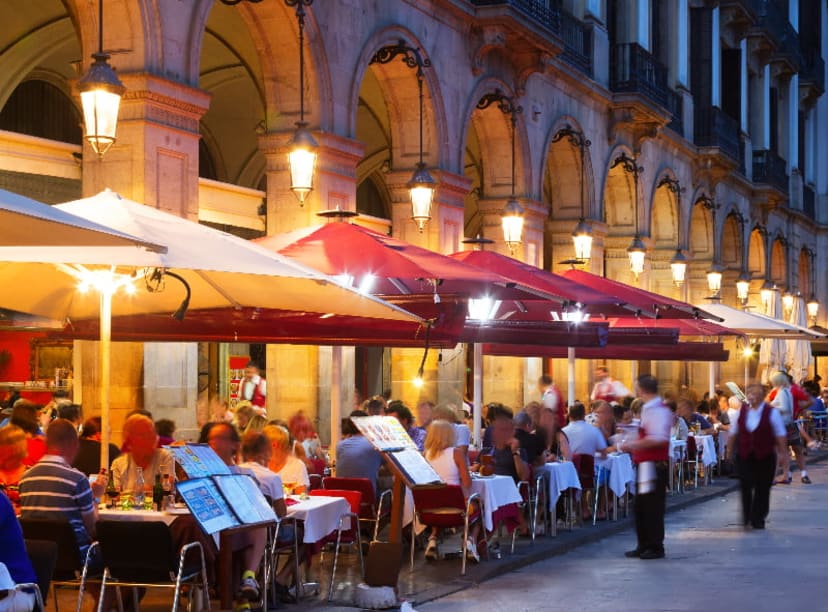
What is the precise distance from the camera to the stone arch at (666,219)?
34.8 metres

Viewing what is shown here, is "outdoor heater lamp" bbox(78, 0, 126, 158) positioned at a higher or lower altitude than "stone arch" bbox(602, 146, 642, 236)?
lower

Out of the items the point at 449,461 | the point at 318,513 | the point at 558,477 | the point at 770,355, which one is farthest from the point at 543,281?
the point at 770,355

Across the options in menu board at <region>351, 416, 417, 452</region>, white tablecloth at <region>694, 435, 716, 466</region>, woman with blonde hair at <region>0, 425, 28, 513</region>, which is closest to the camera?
woman with blonde hair at <region>0, 425, 28, 513</region>

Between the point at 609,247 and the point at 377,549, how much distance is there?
845 inches

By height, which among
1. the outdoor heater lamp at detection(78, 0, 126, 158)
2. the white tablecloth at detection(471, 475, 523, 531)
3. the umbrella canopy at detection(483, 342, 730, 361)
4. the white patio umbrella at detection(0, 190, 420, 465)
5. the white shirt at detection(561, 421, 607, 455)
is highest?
the outdoor heater lamp at detection(78, 0, 126, 158)

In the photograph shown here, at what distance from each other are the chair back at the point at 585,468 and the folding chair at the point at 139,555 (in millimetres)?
7872

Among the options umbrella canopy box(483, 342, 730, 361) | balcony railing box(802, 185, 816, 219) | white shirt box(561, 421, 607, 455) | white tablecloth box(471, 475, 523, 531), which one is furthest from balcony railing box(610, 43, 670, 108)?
balcony railing box(802, 185, 816, 219)

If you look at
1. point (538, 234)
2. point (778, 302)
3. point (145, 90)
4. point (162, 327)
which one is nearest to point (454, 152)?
point (538, 234)

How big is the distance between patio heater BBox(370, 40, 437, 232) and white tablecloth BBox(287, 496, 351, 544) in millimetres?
7628

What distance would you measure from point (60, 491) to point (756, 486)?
9.49 m

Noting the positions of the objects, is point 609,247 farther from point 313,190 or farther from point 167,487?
point 167,487

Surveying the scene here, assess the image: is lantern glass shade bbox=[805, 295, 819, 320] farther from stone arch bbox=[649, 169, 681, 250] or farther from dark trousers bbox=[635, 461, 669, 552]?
dark trousers bbox=[635, 461, 669, 552]

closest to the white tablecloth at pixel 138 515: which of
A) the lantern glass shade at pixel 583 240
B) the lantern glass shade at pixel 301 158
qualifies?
the lantern glass shade at pixel 301 158

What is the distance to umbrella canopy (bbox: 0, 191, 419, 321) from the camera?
360 inches
